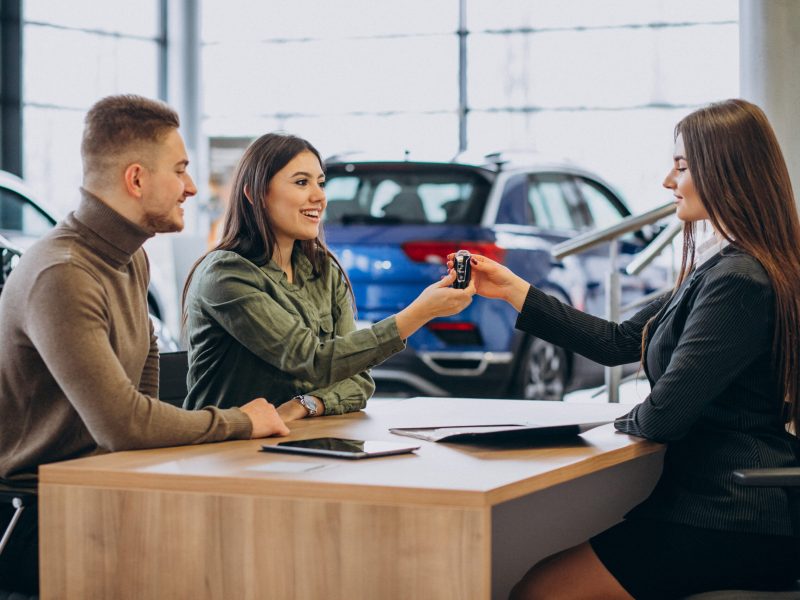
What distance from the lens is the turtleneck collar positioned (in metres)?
2.49

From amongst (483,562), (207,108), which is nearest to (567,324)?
(483,562)

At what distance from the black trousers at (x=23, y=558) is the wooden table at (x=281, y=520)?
0.80ft

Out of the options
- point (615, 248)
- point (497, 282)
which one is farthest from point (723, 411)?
point (615, 248)

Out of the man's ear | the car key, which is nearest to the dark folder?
the car key

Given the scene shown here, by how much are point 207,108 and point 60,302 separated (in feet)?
42.6

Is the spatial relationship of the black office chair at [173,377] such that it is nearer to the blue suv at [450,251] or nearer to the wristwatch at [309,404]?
the wristwatch at [309,404]

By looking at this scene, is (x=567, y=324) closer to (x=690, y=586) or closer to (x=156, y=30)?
(x=690, y=586)

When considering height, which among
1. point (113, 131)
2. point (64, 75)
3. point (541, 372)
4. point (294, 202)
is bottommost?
point (541, 372)

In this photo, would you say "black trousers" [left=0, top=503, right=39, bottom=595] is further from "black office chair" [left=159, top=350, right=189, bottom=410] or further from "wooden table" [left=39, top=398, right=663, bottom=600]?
"black office chair" [left=159, top=350, right=189, bottom=410]

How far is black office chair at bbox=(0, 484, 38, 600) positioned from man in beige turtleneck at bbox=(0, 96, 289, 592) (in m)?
0.03

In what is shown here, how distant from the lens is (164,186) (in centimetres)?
258

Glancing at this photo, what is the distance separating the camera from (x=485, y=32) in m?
13.4

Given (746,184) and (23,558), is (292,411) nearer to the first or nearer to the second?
(23,558)

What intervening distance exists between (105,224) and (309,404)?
765mm
